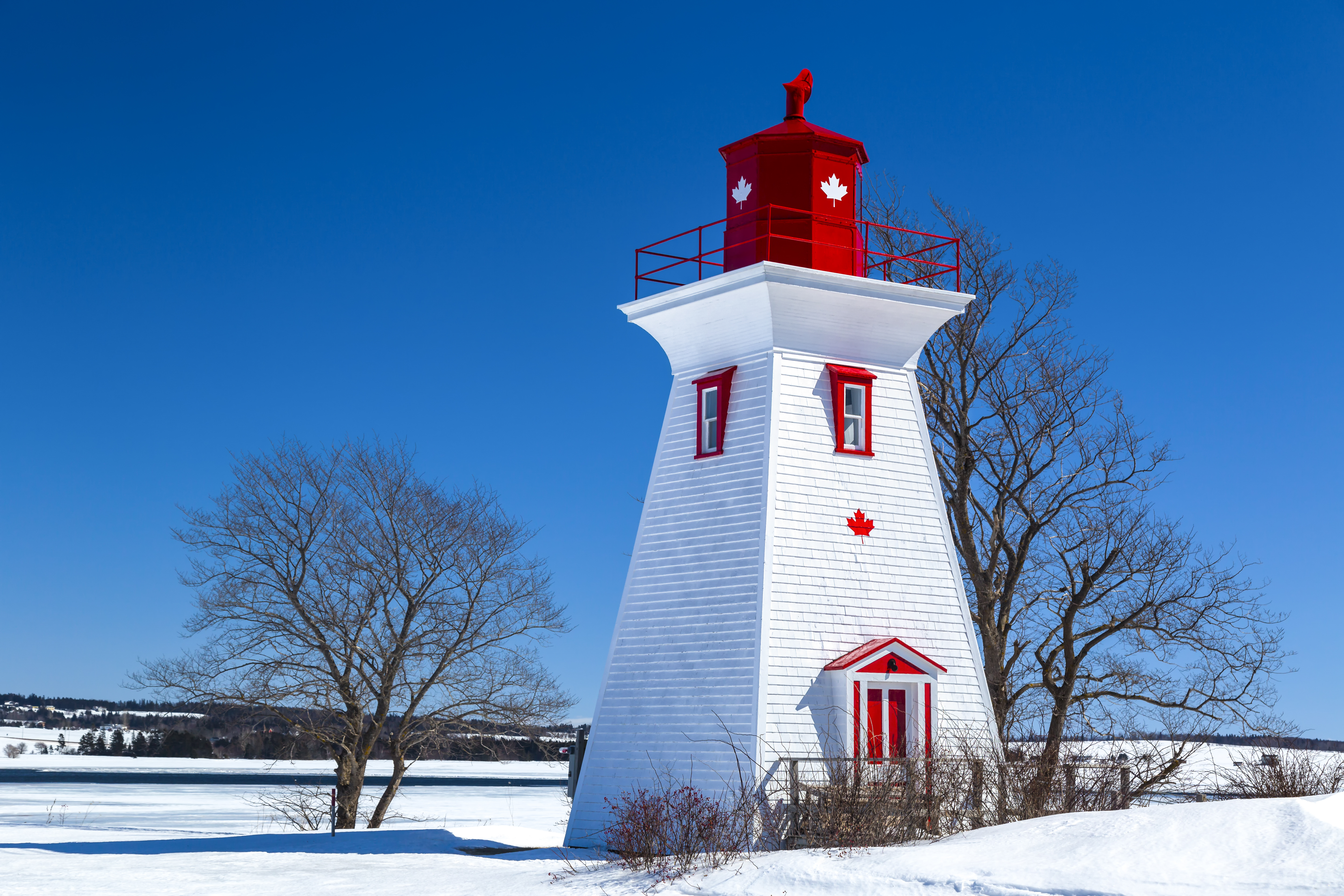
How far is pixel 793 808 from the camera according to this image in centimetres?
1655

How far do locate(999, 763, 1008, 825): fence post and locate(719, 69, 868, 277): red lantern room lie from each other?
739cm

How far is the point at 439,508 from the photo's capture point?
27656 millimetres

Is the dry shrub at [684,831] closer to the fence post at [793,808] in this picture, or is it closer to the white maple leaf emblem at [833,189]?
the fence post at [793,808]

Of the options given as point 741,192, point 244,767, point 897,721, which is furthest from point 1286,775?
point 244,767

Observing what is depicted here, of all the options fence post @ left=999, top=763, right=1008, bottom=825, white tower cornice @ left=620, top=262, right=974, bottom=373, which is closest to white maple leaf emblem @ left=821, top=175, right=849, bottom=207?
white tower cornice @ left=620, top=262, right=974, bottom=373

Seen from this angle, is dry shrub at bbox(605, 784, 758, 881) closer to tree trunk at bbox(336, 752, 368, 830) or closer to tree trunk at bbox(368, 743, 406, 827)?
tree trunk at bbox(368, 743, 406, 827)

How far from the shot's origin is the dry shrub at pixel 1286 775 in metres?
18.1

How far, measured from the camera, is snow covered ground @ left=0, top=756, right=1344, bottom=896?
1193cm

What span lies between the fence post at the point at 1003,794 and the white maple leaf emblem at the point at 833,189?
27.9ft

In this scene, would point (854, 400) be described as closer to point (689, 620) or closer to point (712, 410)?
point (712, 410)

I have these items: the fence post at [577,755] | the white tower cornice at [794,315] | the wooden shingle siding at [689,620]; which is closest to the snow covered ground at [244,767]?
the fence post at [577,755]

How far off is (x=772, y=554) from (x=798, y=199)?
5435mm

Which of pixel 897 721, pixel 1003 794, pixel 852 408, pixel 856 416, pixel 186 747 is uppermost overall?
pixel 852 408

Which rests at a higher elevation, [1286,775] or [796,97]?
[796,97]
